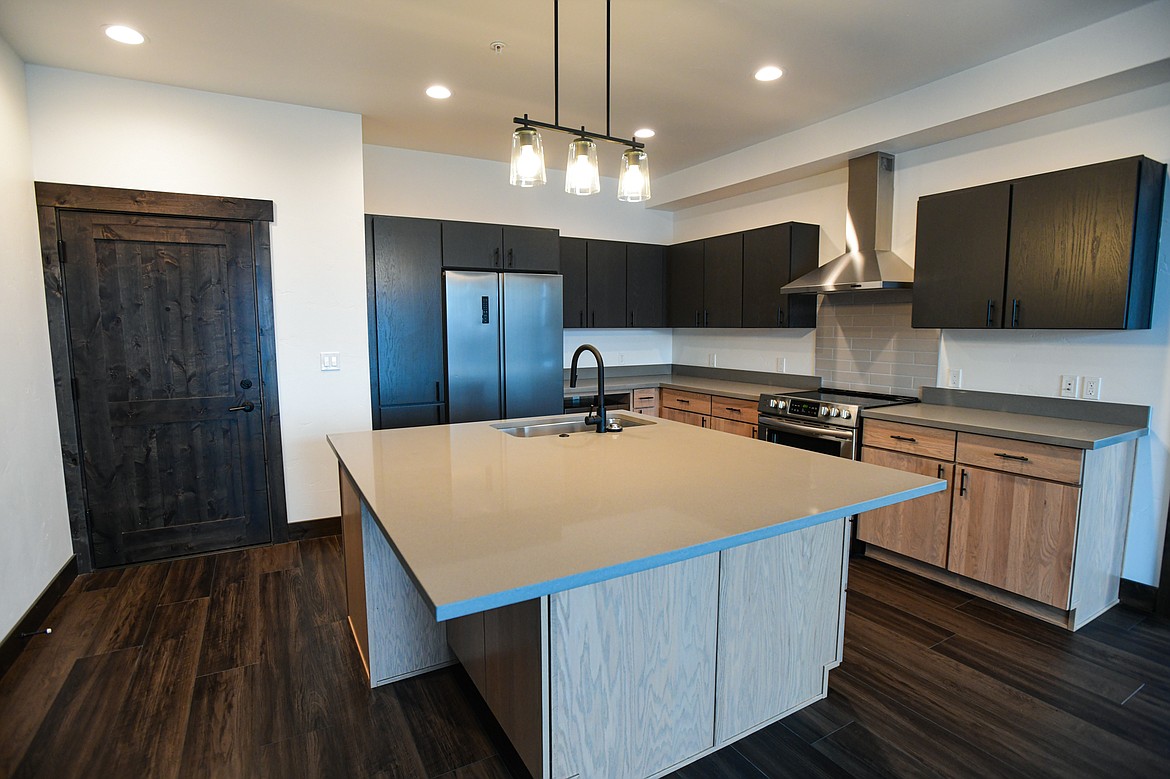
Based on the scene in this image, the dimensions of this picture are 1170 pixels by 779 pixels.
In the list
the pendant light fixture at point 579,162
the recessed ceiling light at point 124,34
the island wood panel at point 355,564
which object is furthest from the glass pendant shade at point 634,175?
the recessed ceiling light at point 124,34

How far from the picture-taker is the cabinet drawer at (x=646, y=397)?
5.04 metres

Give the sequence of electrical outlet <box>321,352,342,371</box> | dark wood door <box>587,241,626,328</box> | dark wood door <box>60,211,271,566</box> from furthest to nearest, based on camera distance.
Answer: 1. dark wood door <box>587,241,626,328</box>
2. electrical outlet <box>321,352,342,371</box>
3. dark wood door <box>60,211,271,566</box>

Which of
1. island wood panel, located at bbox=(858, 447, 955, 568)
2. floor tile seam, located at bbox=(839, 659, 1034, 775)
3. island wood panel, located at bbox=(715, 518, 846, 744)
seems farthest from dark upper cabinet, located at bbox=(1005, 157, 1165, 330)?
floor tile seam, located at bbox=(839, 659, 1034, 775)

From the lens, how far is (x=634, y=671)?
5.28 feet

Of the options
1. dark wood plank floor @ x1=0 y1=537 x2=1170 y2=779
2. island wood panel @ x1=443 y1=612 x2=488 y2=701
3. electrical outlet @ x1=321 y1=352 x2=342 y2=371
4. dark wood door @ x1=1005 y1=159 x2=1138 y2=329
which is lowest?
dark wood plank floor @ x1=0 y1=537 x2=1170 y2=779

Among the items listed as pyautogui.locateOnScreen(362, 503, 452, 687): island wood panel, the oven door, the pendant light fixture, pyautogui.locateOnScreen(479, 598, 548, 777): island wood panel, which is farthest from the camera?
the oven door

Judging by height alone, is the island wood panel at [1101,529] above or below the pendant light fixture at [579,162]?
below

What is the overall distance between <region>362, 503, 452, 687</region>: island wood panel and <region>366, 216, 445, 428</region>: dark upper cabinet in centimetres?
192

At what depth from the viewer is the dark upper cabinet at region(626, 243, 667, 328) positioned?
529 centimetres

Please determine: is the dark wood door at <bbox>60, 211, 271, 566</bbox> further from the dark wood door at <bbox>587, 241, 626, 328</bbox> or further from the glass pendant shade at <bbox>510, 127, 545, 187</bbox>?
the dark wood door at <bbox>587, 241, 626, 328</bbox>

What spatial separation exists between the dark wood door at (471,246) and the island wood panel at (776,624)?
3.03 m

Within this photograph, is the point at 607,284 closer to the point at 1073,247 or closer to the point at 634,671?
the point at 1073,247

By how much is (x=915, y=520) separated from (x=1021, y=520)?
0.51 m

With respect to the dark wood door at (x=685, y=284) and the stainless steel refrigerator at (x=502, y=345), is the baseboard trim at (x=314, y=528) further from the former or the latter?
the dark wood door at (x=685, y=284)
